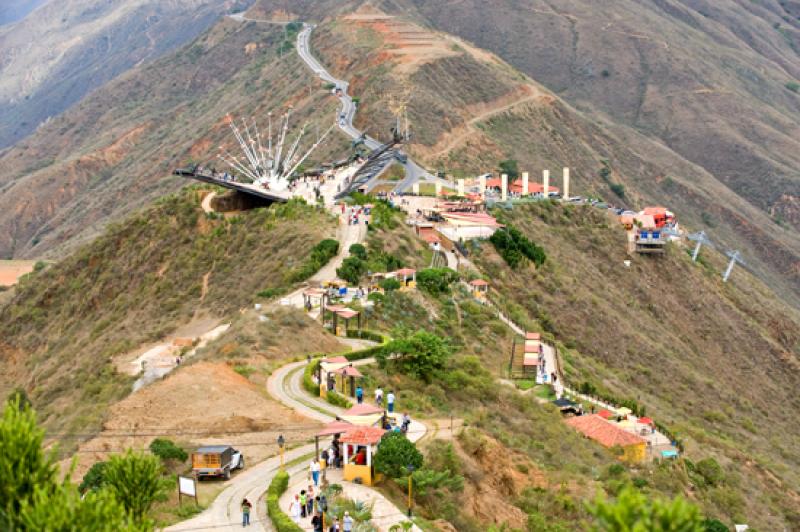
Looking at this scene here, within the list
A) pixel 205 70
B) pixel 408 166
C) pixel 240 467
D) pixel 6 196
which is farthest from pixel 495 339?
pixel 205 70

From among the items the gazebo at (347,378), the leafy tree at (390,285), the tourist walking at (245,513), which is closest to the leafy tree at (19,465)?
the tourist walking at (245,513)

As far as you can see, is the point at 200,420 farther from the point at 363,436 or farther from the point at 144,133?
the point at 144,133

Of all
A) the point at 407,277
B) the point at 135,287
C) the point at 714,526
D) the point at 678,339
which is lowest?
the point at 678,339

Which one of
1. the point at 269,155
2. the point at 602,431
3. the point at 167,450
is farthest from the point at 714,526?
the point at 269,155

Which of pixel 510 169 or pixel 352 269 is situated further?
pixel 510 169

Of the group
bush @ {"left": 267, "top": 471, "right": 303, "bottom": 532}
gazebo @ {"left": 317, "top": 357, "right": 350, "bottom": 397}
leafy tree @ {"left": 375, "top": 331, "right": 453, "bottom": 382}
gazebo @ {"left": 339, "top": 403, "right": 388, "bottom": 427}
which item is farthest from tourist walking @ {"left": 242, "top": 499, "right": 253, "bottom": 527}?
leafy tree @ {"left": 375, "top": 331, "right": 453, "bottom": 382}

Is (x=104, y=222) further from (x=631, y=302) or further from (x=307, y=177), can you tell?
(x=631, y=302)
